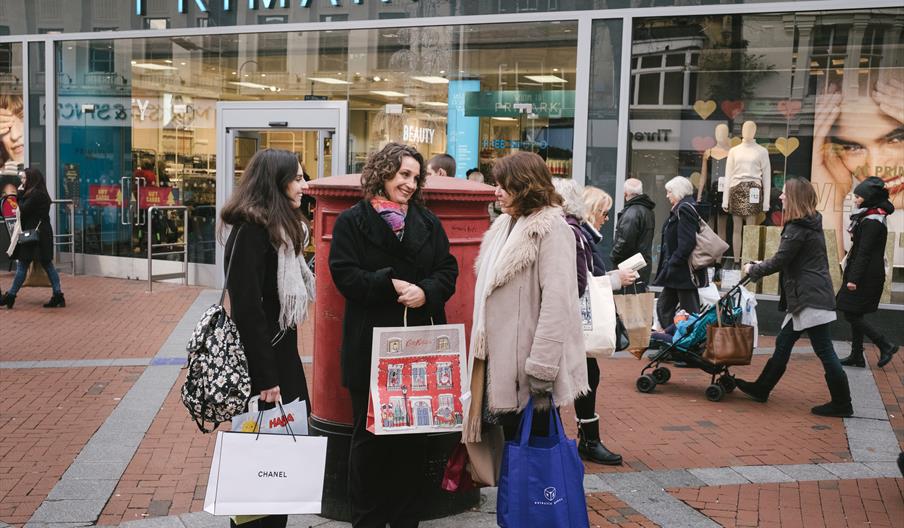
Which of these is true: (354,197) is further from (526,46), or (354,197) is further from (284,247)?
(526,46)

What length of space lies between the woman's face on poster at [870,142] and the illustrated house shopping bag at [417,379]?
27.9ft

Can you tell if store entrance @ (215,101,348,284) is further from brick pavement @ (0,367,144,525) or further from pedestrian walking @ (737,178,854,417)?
pedestrian walking @ (737,178,854,417)

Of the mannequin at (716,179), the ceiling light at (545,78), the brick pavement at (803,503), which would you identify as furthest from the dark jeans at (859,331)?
the ceiling light at (545,78)

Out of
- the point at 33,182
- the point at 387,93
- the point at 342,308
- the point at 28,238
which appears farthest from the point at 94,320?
the point at 342,308

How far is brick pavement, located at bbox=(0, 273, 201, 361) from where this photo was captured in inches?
369

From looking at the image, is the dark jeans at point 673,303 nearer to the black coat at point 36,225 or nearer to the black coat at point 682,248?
the black coat at point 682,248

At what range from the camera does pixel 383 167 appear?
4148mm

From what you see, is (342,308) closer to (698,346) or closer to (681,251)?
(698,346)

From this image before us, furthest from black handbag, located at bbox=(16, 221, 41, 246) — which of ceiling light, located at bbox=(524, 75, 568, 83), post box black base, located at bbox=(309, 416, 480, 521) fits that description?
post box black base, located at bbox=(309, 416, 480, 521)

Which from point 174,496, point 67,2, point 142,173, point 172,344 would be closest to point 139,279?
point 142,173

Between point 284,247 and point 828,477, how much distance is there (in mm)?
3777

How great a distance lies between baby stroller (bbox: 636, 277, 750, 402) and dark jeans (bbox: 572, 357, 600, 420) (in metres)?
2.17

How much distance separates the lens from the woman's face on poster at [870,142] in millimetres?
11008

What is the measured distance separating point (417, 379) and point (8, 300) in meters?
9.21
